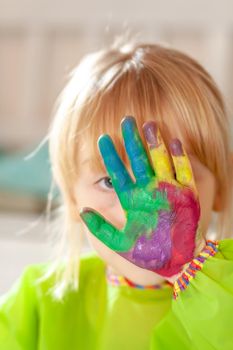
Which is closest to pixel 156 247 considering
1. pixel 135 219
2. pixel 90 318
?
pixel 135 219

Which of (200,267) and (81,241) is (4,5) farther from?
(200,267)

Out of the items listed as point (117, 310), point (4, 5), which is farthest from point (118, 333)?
point (4, 5)

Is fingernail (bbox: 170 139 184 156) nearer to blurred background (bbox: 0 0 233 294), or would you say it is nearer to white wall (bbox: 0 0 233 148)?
blurred background (bbox: 0 0 233 294)

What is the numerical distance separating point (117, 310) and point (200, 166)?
9.6 inches

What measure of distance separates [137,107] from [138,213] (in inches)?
7.4

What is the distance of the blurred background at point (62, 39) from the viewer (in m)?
2.57

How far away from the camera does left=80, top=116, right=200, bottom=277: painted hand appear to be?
26.6 inches

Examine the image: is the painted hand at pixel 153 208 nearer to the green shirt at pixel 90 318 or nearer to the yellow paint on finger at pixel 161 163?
the yellow paint on finger at pixel 161 163

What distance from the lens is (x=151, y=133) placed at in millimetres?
697

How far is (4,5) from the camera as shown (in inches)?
111

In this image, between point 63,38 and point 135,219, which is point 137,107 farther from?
point 63,38

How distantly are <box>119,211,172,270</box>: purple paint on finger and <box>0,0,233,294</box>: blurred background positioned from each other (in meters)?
1.63

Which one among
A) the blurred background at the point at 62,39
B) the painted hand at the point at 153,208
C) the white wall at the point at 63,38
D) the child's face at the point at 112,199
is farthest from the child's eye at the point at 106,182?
the white wall at the point at 63,38

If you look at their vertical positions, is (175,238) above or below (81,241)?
above
